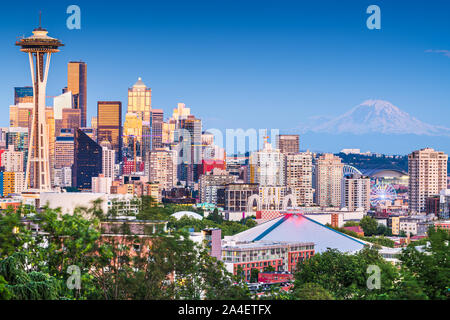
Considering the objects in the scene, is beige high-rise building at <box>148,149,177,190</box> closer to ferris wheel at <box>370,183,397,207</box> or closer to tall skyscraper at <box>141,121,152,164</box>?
tall skyscraper at <box>141,121,152,164</box>

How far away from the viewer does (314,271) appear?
18.9 meters

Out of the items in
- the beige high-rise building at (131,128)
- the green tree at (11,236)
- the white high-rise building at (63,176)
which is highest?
the beige high-rise building at (131,128)

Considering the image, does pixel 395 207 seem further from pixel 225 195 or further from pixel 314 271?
pixel 314 271

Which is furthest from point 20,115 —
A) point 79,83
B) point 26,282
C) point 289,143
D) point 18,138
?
point 26,282

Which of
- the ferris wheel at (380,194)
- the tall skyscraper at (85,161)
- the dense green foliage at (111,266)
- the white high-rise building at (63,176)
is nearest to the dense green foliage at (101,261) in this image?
the dense green foliage at (111,266)

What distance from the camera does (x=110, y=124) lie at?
9881cm

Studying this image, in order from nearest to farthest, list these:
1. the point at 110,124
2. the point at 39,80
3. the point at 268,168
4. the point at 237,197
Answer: the point at 39,80
the point at 237,197
the point at 268,168
the point at 110,124

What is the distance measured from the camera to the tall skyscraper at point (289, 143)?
3248 inches

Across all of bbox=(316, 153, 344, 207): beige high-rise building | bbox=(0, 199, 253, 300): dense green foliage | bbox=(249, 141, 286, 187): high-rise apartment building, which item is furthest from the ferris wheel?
bbox=(0, 199, 253, 300): dense green foliage

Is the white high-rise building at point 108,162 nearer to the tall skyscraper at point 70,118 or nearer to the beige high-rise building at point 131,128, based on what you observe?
the beige high-rise building at point 131,128

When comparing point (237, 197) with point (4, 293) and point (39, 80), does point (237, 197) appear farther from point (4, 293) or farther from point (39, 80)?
point (4, 293)

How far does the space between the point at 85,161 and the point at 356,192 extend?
3119 centimetres

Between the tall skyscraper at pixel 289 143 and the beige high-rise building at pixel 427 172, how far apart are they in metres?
20.1

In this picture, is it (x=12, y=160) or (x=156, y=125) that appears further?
(x=156, y=125)
